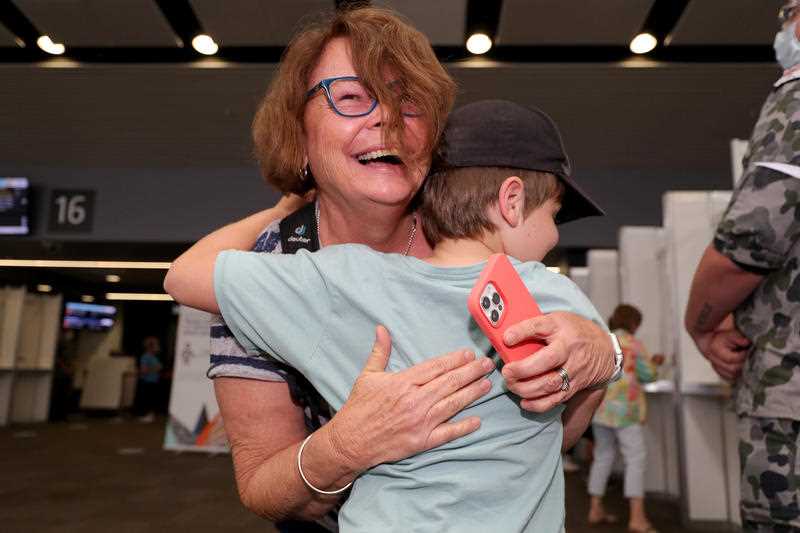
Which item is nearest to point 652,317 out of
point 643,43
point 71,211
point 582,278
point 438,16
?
point 582,278

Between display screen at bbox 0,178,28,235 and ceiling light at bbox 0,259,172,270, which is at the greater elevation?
display screen at bbox 0,178,28,235

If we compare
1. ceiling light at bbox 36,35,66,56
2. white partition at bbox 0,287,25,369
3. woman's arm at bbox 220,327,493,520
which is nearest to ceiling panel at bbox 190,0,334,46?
ceiling light at bbox 36,35,66,56

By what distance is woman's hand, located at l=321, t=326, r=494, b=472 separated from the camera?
852 millimetres

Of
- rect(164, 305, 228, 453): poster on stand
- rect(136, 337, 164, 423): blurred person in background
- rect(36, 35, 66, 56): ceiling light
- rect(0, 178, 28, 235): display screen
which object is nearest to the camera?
rect(36, 35, 66, 56): ceiling light

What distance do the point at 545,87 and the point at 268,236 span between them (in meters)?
5.68

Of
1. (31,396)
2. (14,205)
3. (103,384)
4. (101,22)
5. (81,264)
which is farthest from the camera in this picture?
(103,384)

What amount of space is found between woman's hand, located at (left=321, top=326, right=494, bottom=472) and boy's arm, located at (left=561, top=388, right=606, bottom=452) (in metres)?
0.27

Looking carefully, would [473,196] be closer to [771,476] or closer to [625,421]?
[771,476]

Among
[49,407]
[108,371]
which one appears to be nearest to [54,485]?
[49,407]

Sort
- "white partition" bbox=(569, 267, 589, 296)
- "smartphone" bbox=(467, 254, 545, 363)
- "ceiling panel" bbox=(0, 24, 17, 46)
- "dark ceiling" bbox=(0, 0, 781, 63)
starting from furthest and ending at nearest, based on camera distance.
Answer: "white partition" bbox=(569, 267, 589, 296) → "ceiling panel" bbox=(0, 24, 17, 46) → "dark ceiling" bbox=(0, 0, 781, 63) → "smartphone" bbox=(467, 254, 545, 363)

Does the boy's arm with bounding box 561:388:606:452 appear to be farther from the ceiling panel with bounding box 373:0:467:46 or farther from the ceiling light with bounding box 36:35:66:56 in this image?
the ceiling light with bounding box 36:35:66:56

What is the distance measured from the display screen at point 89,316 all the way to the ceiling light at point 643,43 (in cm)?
1405

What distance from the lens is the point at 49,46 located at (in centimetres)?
587

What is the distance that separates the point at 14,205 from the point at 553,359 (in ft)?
31.0
